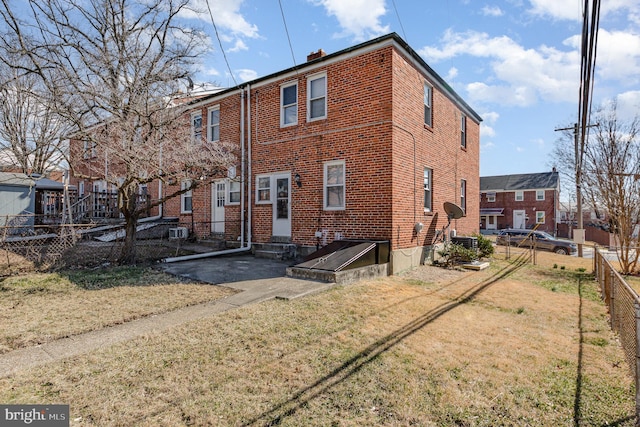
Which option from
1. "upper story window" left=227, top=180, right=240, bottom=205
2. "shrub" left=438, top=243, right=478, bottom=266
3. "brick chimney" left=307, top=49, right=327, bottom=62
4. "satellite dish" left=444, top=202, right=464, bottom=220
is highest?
"brick chimney" left=307, top=49, right=327, bottom=62

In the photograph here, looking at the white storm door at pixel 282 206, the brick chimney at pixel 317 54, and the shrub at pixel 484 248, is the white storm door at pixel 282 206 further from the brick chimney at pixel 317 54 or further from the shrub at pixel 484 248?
the shrub at pixel 484 248

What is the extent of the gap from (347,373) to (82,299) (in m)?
5.32

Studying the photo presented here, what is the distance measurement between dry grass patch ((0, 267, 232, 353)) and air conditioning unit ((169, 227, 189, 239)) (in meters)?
5.80

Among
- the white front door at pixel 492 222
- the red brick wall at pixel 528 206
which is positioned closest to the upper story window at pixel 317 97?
the red brick wall at pixel 528 206

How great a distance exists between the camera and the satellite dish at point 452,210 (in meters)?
11.7

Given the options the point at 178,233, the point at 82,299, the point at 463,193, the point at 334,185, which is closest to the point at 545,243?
the point at 463,193

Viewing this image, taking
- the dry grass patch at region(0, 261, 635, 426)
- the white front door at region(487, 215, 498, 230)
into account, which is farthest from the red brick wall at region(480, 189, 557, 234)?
the dry grass patch at region(0, 261, 635, 426)

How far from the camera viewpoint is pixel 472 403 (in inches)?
123

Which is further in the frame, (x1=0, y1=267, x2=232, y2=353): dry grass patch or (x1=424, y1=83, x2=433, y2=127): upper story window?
(x1=424, y1=83, x2=433, y2=127): upper story window

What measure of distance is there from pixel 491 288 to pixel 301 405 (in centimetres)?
694

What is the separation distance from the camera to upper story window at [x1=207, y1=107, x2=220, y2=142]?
1415 cm

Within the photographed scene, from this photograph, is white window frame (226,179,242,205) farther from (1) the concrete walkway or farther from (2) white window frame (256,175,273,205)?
(1) the concrete walkway

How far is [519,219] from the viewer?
40.9 meters

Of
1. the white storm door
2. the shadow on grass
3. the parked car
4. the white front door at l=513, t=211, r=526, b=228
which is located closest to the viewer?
the shadow on grass
